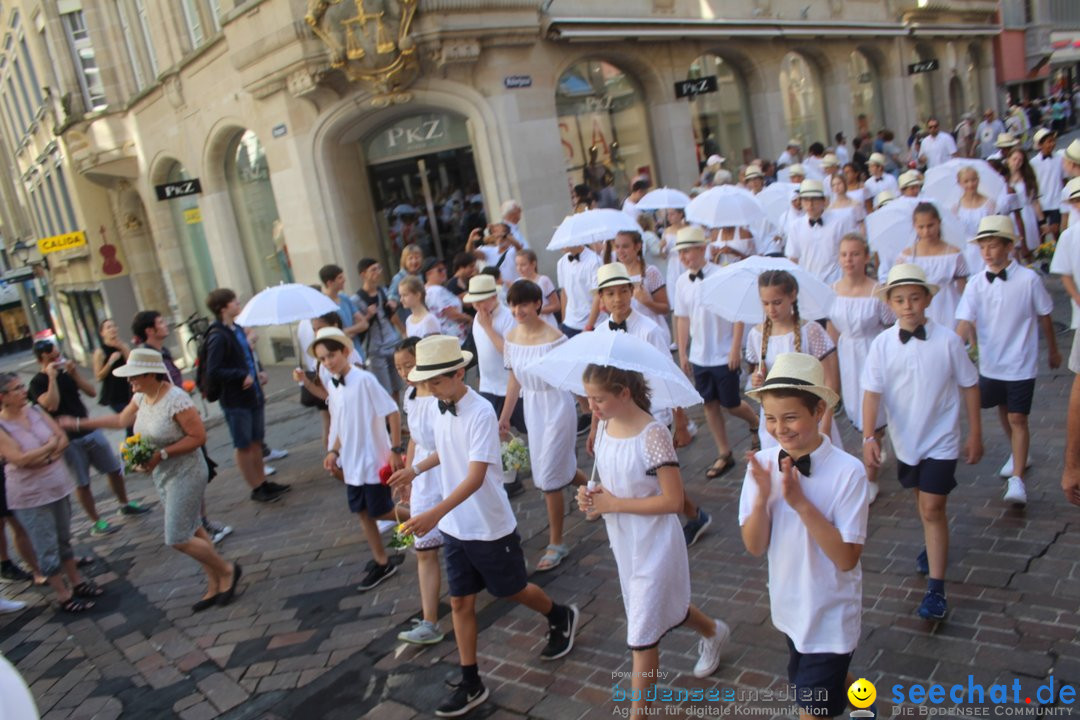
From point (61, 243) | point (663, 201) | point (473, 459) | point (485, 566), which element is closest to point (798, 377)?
point (473, 459)

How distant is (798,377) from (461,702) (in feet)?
7.89

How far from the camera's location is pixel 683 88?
16453 mm

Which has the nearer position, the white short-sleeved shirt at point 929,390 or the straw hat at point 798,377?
the straw hat at point 798,377

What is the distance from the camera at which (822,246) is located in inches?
343

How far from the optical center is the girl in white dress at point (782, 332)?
16.5ft

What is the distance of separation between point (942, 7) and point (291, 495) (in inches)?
1159

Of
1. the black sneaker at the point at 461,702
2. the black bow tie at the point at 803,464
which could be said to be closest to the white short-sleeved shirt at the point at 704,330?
the black sneaker at the point at 461,702

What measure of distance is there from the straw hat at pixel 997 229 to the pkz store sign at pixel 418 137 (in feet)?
34.0

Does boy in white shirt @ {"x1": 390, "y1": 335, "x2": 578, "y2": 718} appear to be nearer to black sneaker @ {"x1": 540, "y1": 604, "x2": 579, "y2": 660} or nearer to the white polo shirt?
black sneaker @ {"x1": 540, "y1": 604, "x2": 579, "y2": 660}

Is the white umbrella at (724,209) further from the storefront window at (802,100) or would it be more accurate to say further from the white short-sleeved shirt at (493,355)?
the storefront window at (802,100)

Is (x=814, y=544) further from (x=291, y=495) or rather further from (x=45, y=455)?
(x=291, y=495)

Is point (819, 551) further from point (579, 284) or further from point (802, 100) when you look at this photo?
point (802, 100)

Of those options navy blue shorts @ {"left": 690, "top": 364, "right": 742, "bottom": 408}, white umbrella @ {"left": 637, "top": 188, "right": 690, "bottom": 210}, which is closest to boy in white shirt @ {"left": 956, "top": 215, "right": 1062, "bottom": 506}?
navy blue shorts @ {"left": 690, "top": 364, "right": 742, "bottom": 408}

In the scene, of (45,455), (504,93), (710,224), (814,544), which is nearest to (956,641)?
(814,544)
